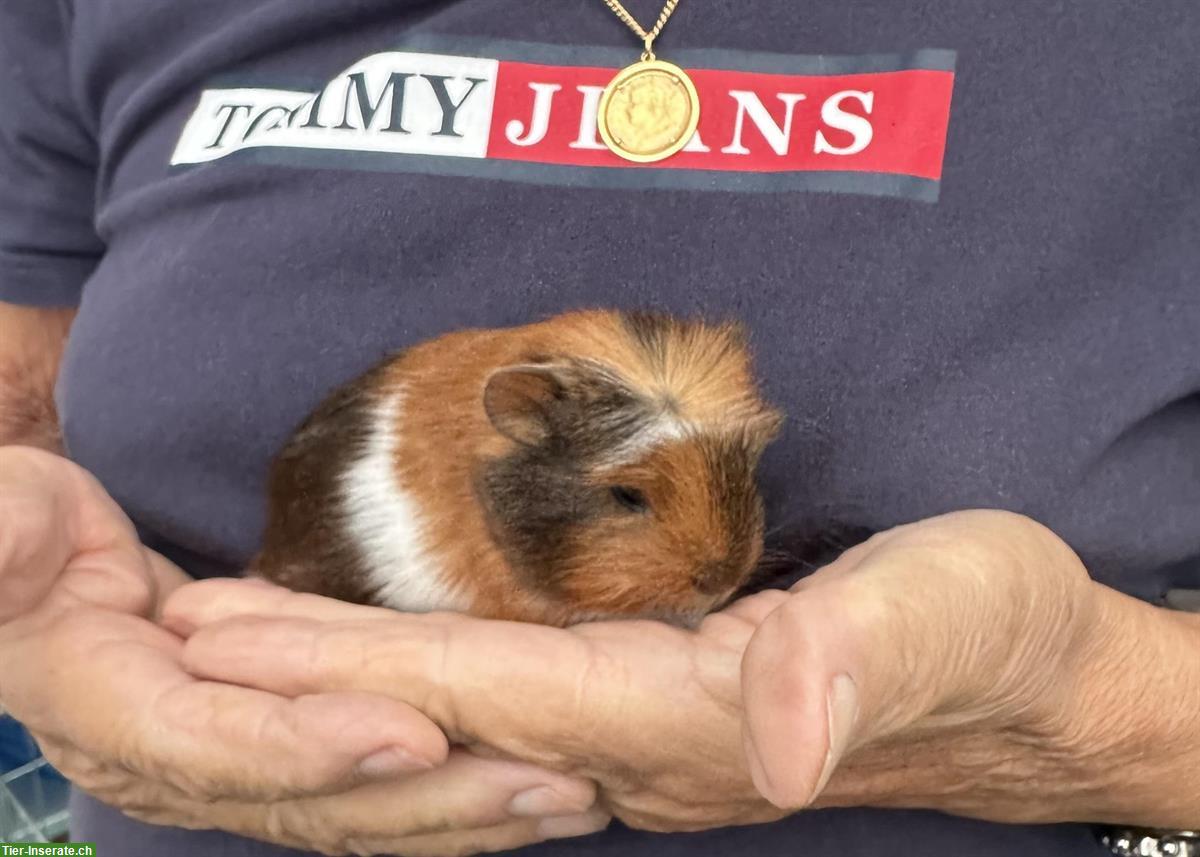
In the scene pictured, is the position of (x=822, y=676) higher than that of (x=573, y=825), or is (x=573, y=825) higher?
(x=822, y=676)

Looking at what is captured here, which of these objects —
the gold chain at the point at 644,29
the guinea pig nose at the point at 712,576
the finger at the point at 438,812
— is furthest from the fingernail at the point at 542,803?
Result: the gold chain at the point at 644,29

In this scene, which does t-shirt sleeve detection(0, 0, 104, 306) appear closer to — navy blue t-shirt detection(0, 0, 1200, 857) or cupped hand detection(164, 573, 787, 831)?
navy blue t-shirt detection(0, 0, 1200, 857)

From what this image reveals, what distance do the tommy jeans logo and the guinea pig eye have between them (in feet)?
1.10

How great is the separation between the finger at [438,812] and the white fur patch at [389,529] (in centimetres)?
17

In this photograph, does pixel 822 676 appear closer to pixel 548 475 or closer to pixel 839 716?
pixel 839 716

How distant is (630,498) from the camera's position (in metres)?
1.03

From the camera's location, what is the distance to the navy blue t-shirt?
3.50 feet

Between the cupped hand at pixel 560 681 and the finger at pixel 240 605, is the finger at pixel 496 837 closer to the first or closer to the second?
the cupped hand at pixel 560 681

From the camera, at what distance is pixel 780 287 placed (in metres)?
1.08

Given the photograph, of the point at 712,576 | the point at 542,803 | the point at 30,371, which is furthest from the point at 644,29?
the point at 30,371

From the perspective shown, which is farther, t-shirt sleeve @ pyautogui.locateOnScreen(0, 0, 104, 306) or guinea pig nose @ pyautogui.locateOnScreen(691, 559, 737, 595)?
t-shirt sleeve @ pyautogui.locateOnScreen(0, 0, 104, 306)

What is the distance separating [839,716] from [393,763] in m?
0.42

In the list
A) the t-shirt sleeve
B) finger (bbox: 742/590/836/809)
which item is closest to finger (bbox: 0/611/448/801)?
finger (bbox: 742/590/836/809)

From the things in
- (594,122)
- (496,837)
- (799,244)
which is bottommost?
(496,837)
